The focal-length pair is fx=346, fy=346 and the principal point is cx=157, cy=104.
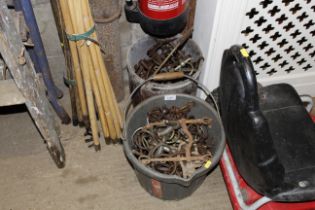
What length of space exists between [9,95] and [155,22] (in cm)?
78

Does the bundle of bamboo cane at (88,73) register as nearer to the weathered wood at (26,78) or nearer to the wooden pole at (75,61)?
the wooden pole at (75,61)

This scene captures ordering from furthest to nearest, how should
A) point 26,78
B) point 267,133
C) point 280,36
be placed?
point 280,36 < point 26,78 < point 267,133

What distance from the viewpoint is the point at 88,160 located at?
6.67ft

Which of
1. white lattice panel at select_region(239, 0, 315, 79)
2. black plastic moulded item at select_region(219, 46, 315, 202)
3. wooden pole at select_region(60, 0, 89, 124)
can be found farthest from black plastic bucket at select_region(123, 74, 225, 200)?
white lattice panel at select_region(239, 0, 315, 79)

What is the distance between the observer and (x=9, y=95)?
1548 mm

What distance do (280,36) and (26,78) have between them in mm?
1331

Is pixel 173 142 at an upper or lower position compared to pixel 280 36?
lower

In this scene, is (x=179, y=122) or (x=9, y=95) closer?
(x=9, y=95)

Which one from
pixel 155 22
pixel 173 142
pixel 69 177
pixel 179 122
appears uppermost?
pixel 155 22

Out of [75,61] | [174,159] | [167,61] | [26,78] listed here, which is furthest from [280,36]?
[26,78]

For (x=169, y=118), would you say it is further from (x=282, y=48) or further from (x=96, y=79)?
(x=282, y=48)

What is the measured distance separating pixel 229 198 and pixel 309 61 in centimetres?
96

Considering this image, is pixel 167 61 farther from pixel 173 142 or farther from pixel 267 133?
pixel 267 133

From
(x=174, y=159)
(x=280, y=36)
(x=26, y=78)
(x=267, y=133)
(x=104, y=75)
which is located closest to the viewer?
(x=267, y=133)
